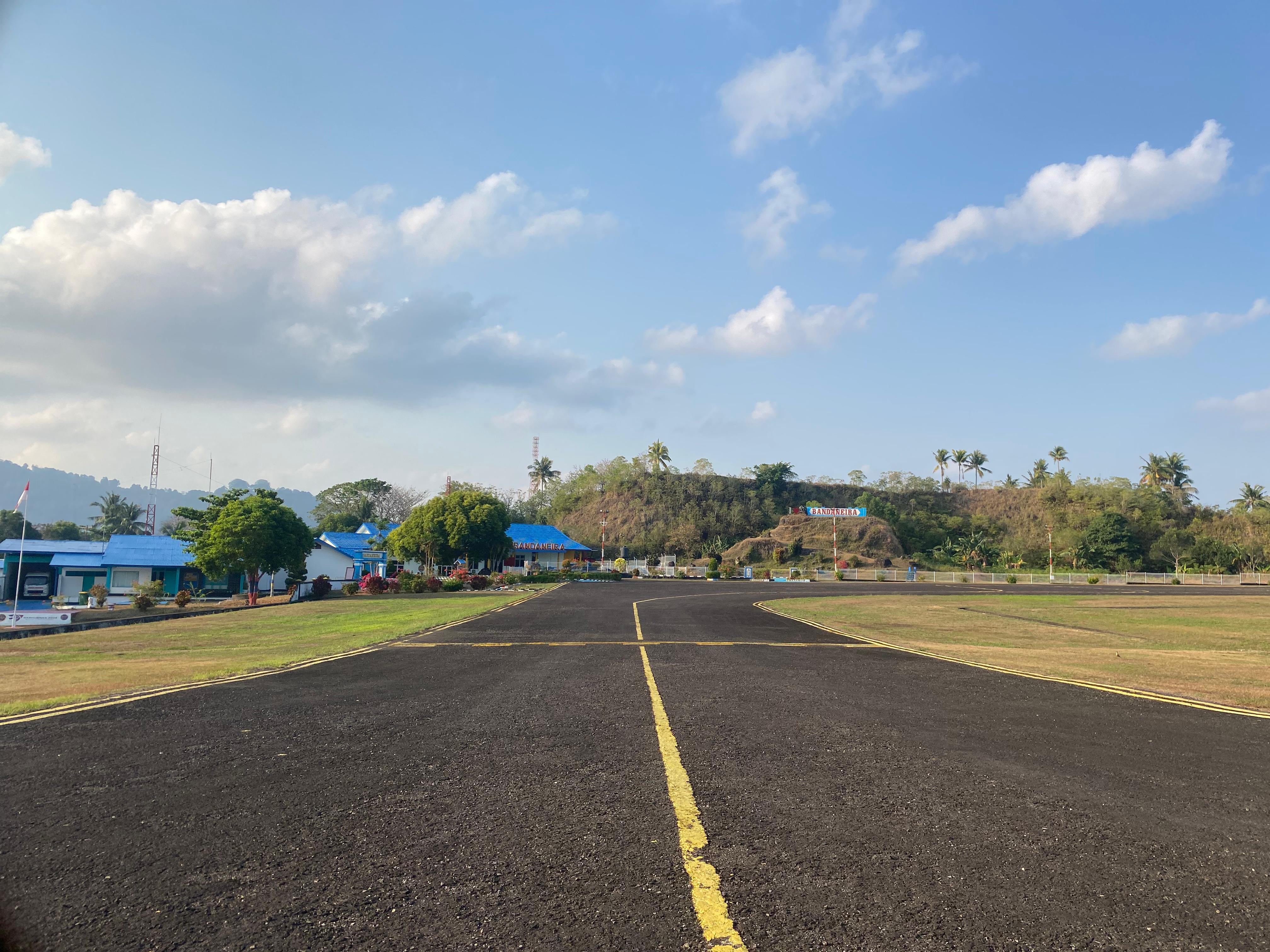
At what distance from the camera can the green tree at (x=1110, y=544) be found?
101 m

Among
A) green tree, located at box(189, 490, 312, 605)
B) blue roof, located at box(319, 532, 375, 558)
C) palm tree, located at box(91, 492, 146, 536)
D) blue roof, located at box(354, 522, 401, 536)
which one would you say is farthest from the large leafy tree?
palm tree, located at box(91, 492, 146, 536)

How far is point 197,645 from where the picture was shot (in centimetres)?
2103

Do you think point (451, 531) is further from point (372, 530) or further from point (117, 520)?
point (117, 520)

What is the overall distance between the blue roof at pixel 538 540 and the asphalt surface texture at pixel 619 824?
248 ft

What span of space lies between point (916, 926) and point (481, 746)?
4644 millimetres

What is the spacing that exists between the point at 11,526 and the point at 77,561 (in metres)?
61.1

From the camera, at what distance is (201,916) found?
366cm

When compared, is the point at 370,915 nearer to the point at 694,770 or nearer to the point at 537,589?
the point at 694,770

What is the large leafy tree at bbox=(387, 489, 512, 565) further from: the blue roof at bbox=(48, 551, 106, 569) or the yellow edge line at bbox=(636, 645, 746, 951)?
the yellow edge line at bbox=(636, 645, 746, 951)

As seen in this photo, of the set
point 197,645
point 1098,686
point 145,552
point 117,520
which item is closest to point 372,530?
A: point 145,552

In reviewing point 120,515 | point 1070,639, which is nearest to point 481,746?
point 1070,639

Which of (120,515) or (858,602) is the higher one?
(120,515)

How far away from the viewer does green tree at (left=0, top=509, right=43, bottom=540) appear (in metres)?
89.9

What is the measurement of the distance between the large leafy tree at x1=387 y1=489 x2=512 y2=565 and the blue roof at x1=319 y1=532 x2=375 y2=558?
5.30 metres
